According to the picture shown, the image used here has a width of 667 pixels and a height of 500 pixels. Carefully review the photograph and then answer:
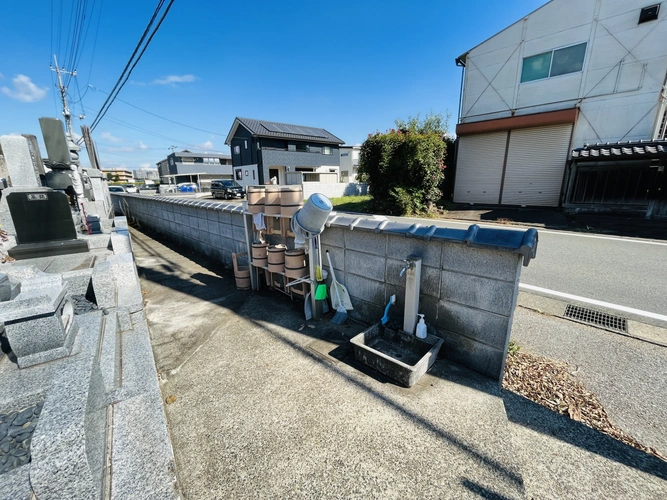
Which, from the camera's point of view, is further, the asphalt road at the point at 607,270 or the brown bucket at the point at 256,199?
the brown bucket at the point at 256,199

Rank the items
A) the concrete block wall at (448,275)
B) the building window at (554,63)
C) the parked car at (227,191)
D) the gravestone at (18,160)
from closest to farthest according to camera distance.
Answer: the concrete block wall at (448,275), the gravestone at (18,160), the building window at (554,63), the parked car at (227,191)

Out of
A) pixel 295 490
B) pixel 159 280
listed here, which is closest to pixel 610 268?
pixel 295 490

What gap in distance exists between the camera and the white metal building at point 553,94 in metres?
10.6

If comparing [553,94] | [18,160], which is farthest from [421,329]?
[553,94]

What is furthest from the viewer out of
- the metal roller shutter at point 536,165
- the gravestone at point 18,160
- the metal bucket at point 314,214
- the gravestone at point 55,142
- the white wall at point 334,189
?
the white wall at point 334,189

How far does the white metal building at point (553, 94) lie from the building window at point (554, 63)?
4 centimetres

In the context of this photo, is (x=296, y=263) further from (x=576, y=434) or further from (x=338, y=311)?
(x=576, y=434)

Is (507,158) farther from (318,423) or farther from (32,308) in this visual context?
(32,308)

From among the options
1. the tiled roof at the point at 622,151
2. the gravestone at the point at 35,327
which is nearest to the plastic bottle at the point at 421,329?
the gravestone at the point at 35,327

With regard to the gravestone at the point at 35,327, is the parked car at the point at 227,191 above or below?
above

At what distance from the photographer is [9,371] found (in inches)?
94.1

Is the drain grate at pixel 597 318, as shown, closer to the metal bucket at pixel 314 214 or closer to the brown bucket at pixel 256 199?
the metal bucket at pixel 314 214

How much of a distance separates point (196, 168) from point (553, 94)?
4815 centimetres

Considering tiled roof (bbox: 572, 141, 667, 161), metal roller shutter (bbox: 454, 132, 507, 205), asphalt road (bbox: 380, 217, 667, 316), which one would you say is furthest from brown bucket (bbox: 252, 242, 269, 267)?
metal roller shutter (bbox: 454, 132, 507, 205)
